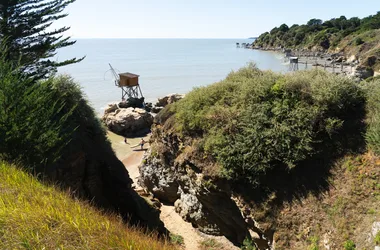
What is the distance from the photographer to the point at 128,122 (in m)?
30.2

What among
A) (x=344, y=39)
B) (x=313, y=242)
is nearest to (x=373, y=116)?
(x=313, y=242)

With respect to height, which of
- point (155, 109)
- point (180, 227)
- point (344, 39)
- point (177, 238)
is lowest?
point (180, 227)

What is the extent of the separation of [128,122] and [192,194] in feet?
63.9

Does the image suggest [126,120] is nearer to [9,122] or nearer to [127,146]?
[127,146]

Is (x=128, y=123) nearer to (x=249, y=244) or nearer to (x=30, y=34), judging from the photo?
(x=30, y=34)

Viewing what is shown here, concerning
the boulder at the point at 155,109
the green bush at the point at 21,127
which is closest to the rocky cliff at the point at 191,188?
the green bush at the point at 21,127

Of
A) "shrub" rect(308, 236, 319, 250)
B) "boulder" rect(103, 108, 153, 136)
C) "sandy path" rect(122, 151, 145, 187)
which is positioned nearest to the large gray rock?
"shrub" rect(308, 236, 319, 250)

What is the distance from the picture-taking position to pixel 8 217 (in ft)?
10.2

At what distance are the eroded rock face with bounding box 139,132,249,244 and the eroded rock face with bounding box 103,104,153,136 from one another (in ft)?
47.3

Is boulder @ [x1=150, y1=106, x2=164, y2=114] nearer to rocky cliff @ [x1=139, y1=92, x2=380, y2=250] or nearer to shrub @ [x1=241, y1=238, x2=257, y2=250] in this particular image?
rocky cliff @ [x1=139, y1=92, x2=380, y2=250]

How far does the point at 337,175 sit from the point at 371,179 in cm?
92

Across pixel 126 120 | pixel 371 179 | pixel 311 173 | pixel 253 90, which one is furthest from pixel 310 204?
pixel 126 120

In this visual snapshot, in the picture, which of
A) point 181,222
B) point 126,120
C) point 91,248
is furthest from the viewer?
point 126,120

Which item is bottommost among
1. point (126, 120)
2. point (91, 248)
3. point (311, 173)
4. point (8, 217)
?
point (126, 120)
